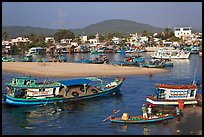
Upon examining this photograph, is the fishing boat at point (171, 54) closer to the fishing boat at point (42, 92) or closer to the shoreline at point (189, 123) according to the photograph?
the fishing boat at point (42, 92)

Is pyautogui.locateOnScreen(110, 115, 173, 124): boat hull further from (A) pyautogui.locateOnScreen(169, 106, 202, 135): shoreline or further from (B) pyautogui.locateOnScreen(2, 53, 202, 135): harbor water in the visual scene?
(A) pyautogui.locateOnScreen(169, 106, 202, 135): shoreline

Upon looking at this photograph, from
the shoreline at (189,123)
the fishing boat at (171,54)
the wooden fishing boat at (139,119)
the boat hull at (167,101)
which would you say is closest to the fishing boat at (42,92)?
the boat hull at (167,101)

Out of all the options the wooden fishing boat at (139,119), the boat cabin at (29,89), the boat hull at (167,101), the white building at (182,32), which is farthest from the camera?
the white building at (182,32)

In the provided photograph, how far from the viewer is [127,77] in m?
48.5

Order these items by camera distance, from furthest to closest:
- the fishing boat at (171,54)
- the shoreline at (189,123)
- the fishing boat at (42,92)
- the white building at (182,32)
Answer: the white building at (182,32), the fishing boat at (171,54), the fishing boat at (42,92), the shoreline at (189,123)

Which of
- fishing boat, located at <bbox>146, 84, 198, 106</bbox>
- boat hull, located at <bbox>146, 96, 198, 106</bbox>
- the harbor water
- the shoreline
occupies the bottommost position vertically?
the harbor water

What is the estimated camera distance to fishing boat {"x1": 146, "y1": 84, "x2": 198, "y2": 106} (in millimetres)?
28391

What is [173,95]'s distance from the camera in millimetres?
28969

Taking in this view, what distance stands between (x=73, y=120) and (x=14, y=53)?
85.3 metres

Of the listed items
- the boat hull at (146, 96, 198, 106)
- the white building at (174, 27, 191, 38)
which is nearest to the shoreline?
the boat hull at (146, 96, 198, 106)

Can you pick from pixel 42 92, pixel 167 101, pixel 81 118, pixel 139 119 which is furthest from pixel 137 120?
pixel 42 92

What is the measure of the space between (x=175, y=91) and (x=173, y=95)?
38cm

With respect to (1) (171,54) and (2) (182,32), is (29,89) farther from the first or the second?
(2) (182,32)

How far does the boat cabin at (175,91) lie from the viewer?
28.8 meters
